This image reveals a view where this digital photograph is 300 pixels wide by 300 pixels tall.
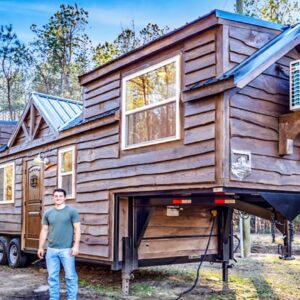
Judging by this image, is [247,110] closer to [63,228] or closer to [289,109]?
[289,109]

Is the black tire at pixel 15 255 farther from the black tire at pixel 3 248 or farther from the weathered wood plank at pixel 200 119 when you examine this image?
the weathered wood plank at pixel 200 119

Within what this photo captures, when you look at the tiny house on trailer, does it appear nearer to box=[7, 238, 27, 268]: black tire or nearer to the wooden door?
the wooden door

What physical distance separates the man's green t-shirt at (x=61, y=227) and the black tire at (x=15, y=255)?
15.2 ft

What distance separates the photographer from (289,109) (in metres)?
5.79

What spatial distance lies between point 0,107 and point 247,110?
79.4 ft

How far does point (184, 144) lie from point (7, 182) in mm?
6671

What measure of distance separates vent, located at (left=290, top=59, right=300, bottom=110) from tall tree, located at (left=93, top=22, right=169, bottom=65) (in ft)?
47.3

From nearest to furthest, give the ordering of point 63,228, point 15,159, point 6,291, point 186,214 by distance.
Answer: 1. point 63,228
2. point 6,291
3. point 186,214
4. point 15,159

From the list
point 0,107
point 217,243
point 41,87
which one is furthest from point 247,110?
point 0,107

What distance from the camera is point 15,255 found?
10305 mm

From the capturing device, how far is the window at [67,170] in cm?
836

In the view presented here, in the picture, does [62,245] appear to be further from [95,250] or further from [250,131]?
[250,131]

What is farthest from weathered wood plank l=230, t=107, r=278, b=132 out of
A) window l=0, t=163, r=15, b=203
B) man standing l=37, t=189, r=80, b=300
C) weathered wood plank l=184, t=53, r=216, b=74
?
window l=0, t=163, r=15, b=203

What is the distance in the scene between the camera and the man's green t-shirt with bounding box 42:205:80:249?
5730mm
